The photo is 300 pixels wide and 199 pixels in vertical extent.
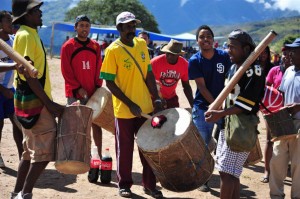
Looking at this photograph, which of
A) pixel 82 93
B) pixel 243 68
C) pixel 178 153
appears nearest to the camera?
pixel 243 68

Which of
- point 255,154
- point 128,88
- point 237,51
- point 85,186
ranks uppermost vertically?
point 237,51

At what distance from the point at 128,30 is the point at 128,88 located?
0.68m

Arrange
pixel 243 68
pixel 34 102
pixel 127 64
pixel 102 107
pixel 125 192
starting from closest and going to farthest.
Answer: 1. pixel 243 68
2. pixel 34 102
3. pixel 127 64
4. pixel 125 192
5. pixel 102 107

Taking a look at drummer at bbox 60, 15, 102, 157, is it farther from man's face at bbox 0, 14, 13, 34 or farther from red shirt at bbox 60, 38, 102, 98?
man's face at bbox 0, 14, 13, 34

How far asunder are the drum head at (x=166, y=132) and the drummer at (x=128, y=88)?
0.32 metres

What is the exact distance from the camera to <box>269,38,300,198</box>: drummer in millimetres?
5465

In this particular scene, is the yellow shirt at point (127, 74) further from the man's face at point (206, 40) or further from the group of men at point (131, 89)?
the man's face at point (206, 40)

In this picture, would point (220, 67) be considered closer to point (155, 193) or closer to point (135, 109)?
point (135, 109)

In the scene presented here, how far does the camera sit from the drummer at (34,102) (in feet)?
14.7

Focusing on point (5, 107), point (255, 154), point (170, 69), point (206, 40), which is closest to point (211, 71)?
point (206, 40)

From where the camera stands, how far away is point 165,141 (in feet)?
16.3

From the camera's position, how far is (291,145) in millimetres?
5637

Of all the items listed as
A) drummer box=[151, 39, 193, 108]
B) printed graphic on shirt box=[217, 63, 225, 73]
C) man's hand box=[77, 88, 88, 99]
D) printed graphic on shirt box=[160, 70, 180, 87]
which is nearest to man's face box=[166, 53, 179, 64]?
drummer box=[151, 39, 193, 108]

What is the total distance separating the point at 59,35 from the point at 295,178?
164240 millimetres
